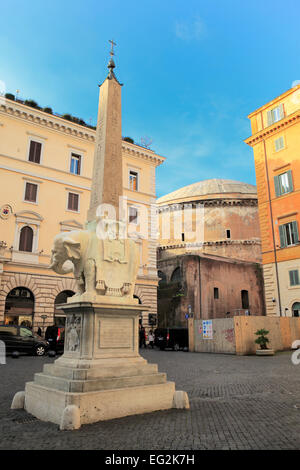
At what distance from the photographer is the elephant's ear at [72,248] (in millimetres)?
5293

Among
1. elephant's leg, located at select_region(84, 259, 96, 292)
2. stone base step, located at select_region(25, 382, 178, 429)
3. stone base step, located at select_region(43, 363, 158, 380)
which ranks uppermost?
elephant's leg, located at select_region(84, 259, 96, 292)

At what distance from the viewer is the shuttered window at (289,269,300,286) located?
19.5 metres

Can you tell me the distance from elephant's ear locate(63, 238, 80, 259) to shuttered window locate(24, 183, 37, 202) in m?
17.6

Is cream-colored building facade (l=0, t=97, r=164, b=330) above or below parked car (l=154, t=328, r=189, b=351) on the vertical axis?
above

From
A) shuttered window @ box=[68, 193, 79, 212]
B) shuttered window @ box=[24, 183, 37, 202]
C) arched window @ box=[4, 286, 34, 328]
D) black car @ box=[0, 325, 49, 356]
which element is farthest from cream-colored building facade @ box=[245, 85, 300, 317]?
shuttered window @ box=[24, 183, 37, 202]

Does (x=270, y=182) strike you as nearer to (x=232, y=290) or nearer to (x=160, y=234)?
(x=232, y=290)

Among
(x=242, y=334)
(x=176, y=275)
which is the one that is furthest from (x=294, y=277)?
(x=176, y=275)

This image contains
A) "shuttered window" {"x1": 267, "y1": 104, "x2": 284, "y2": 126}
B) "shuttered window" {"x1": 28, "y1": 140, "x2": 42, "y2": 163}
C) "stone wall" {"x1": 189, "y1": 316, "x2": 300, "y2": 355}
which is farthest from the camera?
"shuttered window" {"x1": 28, "y1": 140, "x2": 42, "y2": 163}

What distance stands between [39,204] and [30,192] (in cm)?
88

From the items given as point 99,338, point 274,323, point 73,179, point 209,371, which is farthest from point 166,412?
point 73,179

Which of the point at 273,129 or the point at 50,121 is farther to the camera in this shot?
the point at 50,121

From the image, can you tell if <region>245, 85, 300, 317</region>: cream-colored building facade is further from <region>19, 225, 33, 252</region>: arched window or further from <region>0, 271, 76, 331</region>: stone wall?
<region>19, 225, 33, 252</region>: arched window

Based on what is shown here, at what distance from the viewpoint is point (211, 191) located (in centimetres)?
4159

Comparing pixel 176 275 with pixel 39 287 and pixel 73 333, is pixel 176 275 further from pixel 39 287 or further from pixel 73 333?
pixel 73 333
